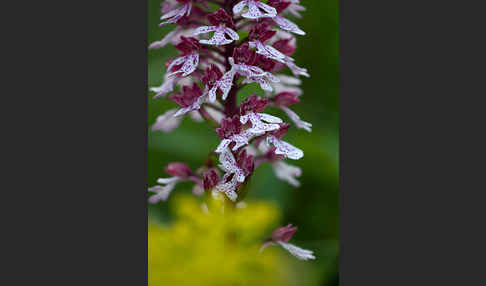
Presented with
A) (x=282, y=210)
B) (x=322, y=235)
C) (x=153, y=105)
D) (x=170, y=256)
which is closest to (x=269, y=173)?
(x=282, y=210)

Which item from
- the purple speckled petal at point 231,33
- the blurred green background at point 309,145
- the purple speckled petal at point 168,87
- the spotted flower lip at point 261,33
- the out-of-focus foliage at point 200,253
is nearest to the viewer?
the out-of-focus foliage at point 200,253

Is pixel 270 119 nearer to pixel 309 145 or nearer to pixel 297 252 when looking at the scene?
pixel 297 252

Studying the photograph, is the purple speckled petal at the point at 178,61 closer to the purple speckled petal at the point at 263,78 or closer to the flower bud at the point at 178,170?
the purple speckled petal at the point at 263,78

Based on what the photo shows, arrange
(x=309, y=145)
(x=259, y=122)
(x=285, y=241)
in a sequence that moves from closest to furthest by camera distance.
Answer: (x=259, y=122)
(x=285, y=241)
(x=309, y=145)

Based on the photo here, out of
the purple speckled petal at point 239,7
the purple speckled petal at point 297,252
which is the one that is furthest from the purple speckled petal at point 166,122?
the purple speckled petal at point 297,252

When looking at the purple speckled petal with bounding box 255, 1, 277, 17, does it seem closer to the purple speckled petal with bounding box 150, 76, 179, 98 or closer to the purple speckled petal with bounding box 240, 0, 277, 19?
the purple speckled petal with bounding box 240, 0, 277, 19

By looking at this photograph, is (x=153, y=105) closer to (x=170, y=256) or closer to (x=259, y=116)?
(x=259, y=116)

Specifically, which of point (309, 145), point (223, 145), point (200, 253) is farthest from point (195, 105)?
point (309, 145)
